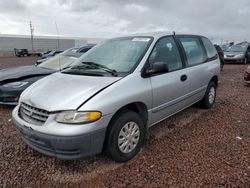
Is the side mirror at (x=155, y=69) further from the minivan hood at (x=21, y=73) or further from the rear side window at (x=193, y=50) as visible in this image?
the minivan hood at (x=21, y=73)

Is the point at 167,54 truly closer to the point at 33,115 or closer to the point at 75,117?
the point at 75,117

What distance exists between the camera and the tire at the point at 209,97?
5.17 meters

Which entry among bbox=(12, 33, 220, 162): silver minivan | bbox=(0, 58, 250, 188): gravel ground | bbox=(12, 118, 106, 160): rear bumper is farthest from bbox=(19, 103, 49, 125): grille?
bbox=(0, 58, 250, 188): gravel ground

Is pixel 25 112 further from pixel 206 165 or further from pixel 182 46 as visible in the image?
pixel 182 46

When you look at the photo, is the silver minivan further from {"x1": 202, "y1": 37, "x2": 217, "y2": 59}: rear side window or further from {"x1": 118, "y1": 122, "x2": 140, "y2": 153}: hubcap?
{"x1": 202, "y1": 37, "x2": 217, "y2": 59}: rear side window

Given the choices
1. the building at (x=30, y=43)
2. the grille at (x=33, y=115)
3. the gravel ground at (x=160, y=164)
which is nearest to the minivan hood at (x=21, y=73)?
the gravel ground at (x=160, y=164)

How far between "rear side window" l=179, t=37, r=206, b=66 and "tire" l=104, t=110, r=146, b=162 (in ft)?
5.79

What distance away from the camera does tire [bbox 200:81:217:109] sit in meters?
5.17

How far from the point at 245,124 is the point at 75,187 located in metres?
3.37

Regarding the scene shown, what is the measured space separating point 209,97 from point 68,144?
146 inches

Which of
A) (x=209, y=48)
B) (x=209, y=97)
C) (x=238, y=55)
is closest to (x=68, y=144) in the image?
(x=209, y=97)

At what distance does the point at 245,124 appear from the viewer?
447 cm

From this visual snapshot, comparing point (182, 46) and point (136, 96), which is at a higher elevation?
point (182, 46)

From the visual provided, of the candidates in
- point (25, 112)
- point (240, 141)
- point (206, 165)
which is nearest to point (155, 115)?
point (206, 165)
